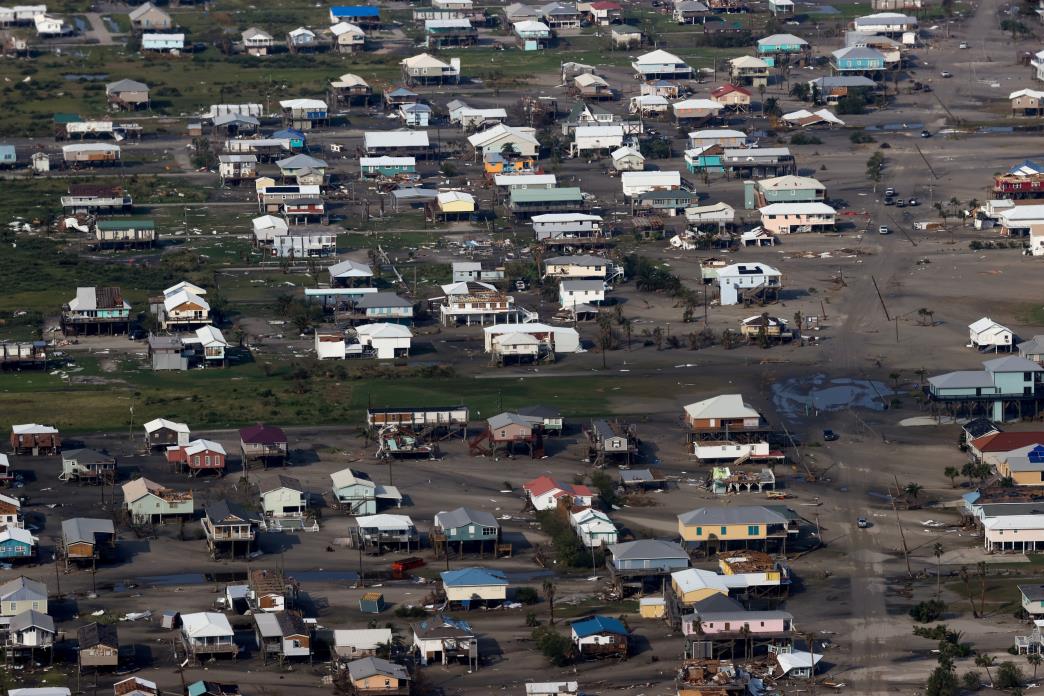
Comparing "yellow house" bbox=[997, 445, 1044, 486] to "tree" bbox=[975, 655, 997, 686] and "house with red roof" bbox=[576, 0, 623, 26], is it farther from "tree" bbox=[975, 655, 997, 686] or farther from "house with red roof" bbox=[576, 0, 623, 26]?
"house with red roof" bbox=[576, 0, 623, 26]

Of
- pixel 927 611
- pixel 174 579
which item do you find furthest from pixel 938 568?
pixel 174 579

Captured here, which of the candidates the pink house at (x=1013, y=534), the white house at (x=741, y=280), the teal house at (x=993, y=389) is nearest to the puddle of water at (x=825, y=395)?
the teal house at (x=993, y=389)

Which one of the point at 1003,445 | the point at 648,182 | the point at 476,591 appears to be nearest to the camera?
the point at 476,591

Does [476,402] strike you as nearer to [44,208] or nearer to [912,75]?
[44,208]

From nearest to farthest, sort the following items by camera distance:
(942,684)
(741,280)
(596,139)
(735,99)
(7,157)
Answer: (942,684)
(741,280)
(7,157)
(596,139)
(735,99)

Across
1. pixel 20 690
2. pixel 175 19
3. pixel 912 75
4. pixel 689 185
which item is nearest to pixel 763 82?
pixel 912 75

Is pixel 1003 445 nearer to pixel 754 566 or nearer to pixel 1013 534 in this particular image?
pixel 1013 534
